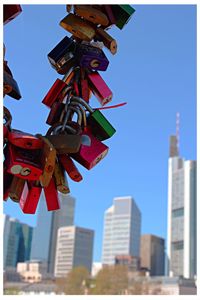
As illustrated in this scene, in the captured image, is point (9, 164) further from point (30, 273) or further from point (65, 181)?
point (30, 273)

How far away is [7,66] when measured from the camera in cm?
82

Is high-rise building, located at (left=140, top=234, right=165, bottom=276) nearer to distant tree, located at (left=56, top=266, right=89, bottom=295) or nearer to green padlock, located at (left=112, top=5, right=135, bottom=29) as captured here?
distant tree, located at (left=56, top=266, right=89, bottom=295)

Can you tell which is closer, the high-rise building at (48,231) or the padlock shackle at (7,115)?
the padlock shackle at (7,115)

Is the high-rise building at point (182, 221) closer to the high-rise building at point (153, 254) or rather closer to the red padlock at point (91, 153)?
the high-rise building at point (153, 254)

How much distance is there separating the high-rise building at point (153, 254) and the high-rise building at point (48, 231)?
9.69m

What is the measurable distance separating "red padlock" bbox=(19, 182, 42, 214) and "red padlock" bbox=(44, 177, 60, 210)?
27mm

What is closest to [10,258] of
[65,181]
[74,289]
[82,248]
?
[82,248]

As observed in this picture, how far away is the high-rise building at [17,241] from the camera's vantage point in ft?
203

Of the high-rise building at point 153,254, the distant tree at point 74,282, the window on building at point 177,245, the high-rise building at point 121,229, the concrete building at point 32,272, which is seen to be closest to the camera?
the distant tree at point 74,282

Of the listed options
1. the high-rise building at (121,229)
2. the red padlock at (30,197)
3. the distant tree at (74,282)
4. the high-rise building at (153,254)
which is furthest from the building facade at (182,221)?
the red padlock at (30,197)

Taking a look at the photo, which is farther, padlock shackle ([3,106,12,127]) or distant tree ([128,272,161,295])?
distant tree ([128,272,161,295])

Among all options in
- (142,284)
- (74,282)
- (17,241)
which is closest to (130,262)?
(142,284)

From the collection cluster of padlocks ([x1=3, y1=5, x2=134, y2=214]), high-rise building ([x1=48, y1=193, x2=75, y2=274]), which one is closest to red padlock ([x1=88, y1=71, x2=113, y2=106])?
cluster of padlocks ([x1=3, y1=5, x2=134, y2=214])

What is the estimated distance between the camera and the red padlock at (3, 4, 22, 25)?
80 cm
